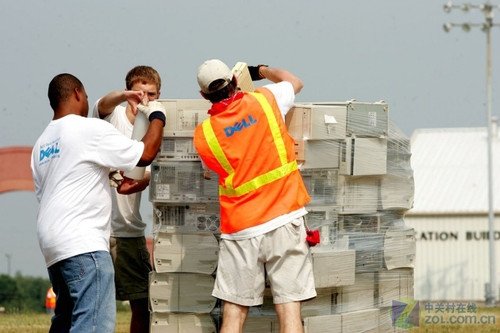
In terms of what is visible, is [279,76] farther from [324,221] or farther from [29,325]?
[29,325]

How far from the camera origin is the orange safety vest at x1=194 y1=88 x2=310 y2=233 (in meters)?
7.72

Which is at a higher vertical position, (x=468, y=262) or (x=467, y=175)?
(x=467, y=175)

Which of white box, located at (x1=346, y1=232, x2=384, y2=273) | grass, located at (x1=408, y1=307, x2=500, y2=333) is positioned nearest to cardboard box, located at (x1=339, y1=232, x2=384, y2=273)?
white box, located at (x1=346, y1=232, x2=384, y2=273)

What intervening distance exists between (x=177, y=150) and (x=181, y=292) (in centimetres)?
100

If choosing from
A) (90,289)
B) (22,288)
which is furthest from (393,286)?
(22,288)

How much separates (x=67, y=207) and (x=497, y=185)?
5598cm

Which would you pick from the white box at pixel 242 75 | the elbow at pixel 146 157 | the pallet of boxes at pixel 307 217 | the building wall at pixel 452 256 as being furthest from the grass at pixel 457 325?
the building wall at pixel 452 256

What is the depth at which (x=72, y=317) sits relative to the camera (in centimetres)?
741

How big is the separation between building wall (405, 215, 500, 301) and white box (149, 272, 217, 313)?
52.0 meters

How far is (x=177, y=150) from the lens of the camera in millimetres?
8523

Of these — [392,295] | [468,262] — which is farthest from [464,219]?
[392,295]

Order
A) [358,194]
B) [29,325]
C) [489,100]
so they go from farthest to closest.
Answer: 1. [489,100]
2. [29,325]
3. [358,194]

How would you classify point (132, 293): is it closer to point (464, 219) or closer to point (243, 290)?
point (243, 290)

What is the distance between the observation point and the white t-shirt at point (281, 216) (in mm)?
7711
